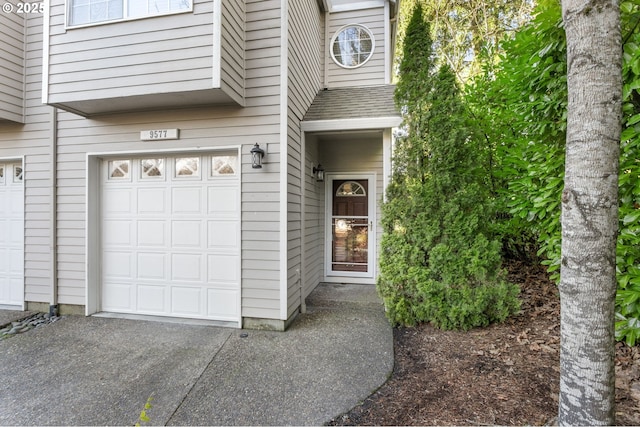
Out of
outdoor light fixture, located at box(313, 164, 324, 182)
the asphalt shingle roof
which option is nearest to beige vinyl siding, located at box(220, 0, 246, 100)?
the asphalt shingle roof

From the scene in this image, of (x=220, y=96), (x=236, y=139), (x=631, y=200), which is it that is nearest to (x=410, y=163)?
(x=631, y=200)

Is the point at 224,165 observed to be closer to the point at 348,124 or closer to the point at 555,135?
the point at 348,124

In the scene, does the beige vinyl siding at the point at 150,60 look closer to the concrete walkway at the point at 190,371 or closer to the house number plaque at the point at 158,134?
the house number plaque at the point at 158,134

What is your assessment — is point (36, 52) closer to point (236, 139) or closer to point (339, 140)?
point (236, 139)

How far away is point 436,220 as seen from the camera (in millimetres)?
3385

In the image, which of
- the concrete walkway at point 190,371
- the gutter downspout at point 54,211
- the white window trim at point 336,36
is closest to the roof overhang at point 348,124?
the white window trim at point 336,36

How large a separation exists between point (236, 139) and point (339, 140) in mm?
2358

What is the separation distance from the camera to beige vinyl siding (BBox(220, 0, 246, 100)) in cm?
318

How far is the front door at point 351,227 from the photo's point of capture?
544 cm

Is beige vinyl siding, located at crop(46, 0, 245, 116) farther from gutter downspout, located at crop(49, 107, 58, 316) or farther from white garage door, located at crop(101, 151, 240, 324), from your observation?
white garage door, located at crop(101, 151, 240, 324)

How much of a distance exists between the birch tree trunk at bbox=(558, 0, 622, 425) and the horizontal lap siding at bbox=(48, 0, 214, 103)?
3.08 meters

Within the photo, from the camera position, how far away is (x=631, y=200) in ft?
6.56

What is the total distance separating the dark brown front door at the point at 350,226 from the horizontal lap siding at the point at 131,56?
3160mm
